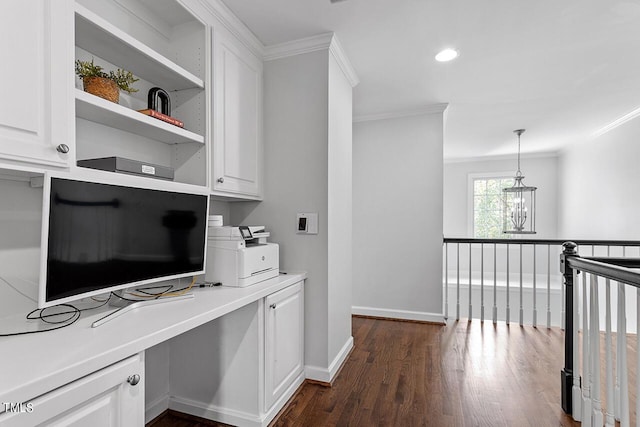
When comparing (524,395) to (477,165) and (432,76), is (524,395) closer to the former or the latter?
(432,76)

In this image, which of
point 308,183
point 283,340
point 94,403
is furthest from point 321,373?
point 94,403

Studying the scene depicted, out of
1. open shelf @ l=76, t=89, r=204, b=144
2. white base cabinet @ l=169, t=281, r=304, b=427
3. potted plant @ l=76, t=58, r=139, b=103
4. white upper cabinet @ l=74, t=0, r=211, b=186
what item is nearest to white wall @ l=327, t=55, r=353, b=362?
white base cabinet @ l=169, t=281, r=304, b=427

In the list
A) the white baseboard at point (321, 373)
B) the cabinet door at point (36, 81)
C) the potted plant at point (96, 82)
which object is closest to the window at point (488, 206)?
the white baseboard at point (321, 373)

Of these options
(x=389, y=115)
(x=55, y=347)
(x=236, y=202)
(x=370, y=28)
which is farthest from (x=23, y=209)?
(x=389, y=115)

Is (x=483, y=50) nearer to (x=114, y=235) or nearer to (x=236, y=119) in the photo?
(x=236, y=119)

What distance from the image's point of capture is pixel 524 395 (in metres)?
2.12

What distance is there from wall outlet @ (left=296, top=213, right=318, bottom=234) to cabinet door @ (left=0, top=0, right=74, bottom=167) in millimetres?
1408

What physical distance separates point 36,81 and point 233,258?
3.70ft

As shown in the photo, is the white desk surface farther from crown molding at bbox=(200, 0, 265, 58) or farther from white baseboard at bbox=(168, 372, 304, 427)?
crown molding at bbox=(200, 0, 265, 58)

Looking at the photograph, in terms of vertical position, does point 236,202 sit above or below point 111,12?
below

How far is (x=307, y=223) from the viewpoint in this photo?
2277 mm

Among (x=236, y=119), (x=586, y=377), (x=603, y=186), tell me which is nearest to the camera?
(x=586, y=377)

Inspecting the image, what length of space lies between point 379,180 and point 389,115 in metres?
0.79

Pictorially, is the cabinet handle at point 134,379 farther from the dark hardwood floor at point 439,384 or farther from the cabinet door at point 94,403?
the dark hardwood floor at point 439,384
